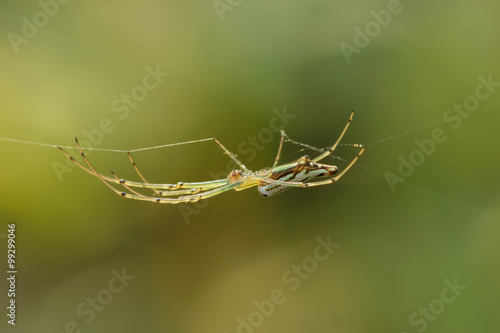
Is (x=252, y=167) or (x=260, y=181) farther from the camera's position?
(x=252, y=167)

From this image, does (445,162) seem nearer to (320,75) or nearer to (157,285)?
(320,75)

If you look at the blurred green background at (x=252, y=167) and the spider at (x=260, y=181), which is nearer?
the spider at (x=260, y=181)

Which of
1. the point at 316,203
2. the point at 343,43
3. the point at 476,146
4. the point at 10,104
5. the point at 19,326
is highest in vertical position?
the point at 10,104

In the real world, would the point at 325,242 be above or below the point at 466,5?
below

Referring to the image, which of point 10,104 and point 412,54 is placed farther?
point 412,54

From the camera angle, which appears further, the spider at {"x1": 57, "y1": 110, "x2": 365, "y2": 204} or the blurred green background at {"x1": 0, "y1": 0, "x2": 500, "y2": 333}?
the blurred green background at {"x1": 0, "y1": 0, "x2": 500, "y2": 333}

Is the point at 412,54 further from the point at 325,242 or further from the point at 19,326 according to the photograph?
the point at 19,326

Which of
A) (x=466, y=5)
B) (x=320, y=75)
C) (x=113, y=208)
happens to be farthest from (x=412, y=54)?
(x=113, y=208)
